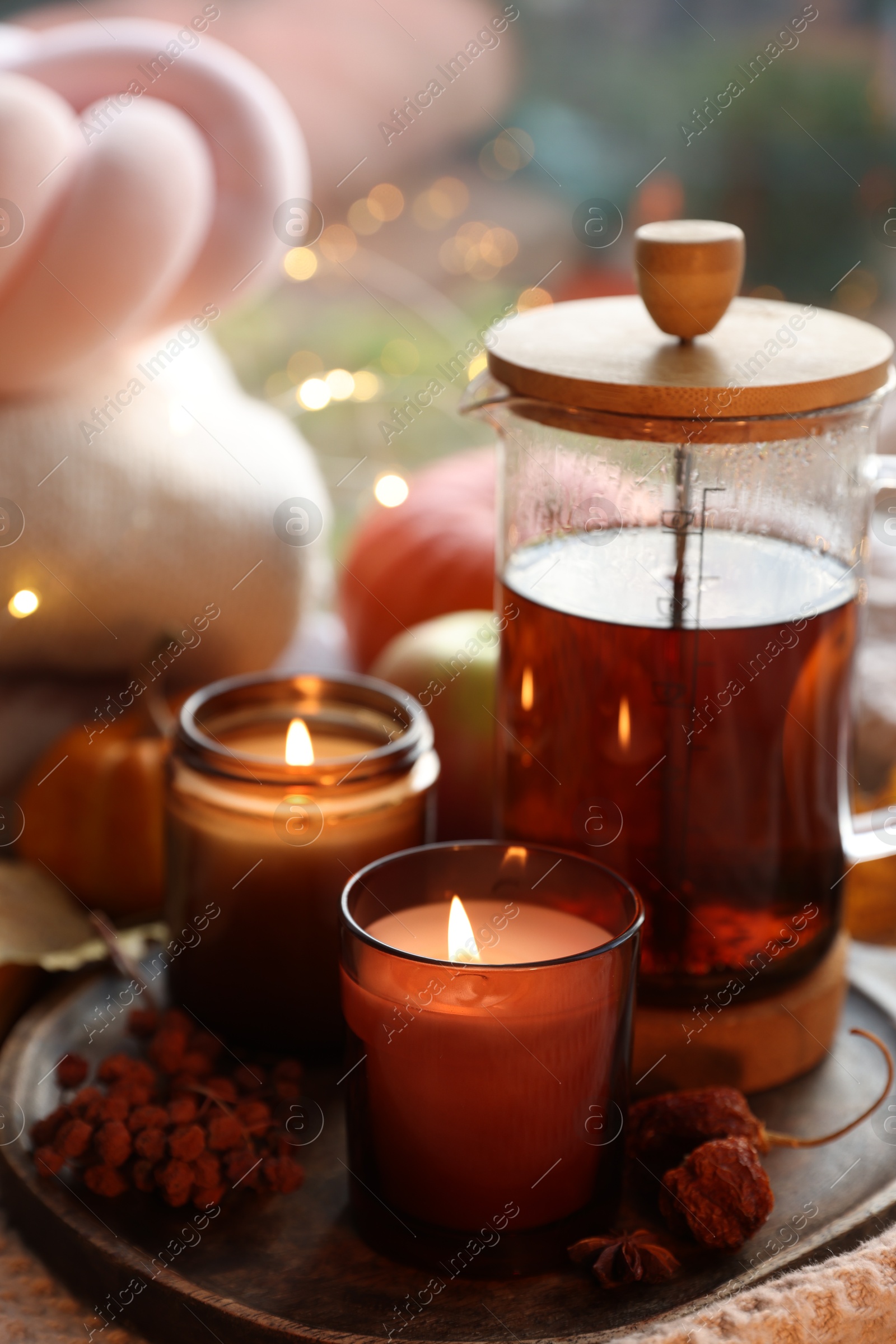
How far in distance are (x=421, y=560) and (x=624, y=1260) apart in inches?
22.4

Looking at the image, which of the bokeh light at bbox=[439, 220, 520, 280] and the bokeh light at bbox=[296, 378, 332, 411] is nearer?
the bokeh light at bbox=[296, 378, 332, 411]

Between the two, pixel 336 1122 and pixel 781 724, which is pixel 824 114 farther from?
pixel 336 1122

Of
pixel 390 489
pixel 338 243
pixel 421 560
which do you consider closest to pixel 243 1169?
pixel 421 560

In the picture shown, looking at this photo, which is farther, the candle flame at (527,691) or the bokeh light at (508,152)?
the bokeh light at (508,152)

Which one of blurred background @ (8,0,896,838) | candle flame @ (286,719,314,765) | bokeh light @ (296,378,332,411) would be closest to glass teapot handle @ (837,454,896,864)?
candle flame @ (286,719,314,765)

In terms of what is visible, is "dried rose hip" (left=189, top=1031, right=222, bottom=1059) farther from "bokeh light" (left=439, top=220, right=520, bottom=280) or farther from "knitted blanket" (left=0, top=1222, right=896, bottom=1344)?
"bokeh light" (left=439, top=220, right=520, bottom=280)

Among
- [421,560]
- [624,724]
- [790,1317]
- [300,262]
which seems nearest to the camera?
[790,1317]

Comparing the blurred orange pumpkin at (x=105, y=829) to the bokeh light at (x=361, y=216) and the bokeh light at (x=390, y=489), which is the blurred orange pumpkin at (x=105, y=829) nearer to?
the bokeh light at (x=390, y=489)

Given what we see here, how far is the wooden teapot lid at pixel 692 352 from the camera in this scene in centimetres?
48

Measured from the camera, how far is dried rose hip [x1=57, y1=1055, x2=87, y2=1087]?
54 centimetres

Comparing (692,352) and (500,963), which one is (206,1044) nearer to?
(500,963)

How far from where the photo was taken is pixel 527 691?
0.56m

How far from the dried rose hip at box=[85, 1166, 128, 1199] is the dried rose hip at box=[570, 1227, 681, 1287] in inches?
6.5

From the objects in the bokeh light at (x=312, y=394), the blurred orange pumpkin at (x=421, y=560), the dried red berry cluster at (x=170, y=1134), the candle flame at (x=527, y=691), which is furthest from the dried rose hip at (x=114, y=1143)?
the bokeh light at (x=312, y=394)
